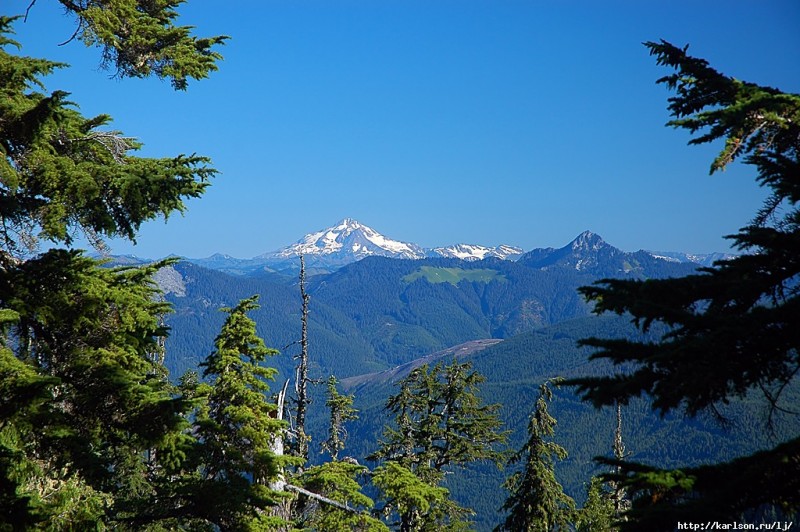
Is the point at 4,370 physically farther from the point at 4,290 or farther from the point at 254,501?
the point at 254,501

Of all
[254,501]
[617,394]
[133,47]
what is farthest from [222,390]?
[617,394]

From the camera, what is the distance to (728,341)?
17.1 feet

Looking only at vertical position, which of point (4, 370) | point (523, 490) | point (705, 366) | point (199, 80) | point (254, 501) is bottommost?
point (523, 490)

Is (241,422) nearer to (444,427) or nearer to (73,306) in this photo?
(73,306)

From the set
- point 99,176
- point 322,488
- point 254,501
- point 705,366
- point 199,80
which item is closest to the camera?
point 705,366

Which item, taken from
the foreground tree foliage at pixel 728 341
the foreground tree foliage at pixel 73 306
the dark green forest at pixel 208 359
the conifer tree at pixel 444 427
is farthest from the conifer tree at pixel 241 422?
the conifer tree at pixel 444 427

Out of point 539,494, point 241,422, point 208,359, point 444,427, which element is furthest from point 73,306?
point 444,427

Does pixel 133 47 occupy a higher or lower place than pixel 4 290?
higher

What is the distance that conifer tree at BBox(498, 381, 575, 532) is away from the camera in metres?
23.7

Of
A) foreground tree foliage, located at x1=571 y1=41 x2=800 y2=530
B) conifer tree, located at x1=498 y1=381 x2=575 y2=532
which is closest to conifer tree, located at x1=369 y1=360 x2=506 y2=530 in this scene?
conifer tree, located at x1=498 y1=381 x2=575 y2=532

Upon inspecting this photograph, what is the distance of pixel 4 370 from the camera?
311 inches

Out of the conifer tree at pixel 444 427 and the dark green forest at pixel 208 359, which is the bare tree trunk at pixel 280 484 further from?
the conifer tree at pixel 444 427

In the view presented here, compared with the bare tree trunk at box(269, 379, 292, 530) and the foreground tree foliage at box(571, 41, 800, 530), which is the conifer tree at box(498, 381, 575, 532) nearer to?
the bare tree trunk at box(269, 379, 292, 530)

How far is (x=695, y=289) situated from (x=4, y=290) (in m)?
8.62
